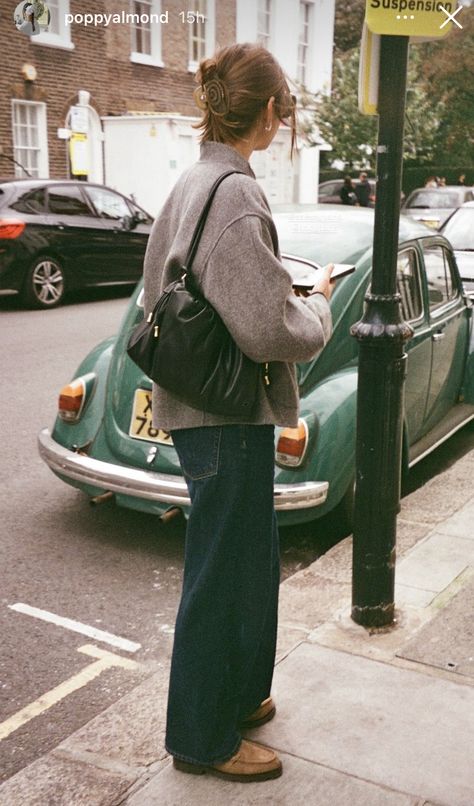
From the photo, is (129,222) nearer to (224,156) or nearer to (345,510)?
(345,510)

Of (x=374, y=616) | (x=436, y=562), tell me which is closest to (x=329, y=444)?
(x=436, y=562)

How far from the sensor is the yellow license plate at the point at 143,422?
14.9ft

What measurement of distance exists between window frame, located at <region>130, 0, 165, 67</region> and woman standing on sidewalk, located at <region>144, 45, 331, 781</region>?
20.5m

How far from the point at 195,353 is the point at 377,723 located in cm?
135

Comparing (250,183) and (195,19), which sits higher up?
(195,19)

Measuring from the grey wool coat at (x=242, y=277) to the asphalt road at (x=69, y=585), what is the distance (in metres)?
1.34

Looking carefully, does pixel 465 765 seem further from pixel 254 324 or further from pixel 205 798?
pixel 254 324

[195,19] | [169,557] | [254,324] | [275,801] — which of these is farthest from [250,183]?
[195,19]

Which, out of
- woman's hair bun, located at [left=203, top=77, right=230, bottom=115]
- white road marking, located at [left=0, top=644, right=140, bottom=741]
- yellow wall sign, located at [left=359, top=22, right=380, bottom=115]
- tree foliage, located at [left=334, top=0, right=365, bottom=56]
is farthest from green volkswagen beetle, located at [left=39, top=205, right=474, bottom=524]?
tree foliage, located at [left=334, top=0, right=365, bottom=56]

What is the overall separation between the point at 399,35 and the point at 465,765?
2.33 m

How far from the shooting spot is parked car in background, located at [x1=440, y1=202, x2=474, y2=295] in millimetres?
9367

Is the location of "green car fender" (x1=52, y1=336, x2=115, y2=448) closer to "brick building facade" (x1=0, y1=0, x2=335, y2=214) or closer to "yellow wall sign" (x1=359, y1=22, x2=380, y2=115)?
"yellow wall sign" (x1=359, y1=22, x2=380, y2=115)

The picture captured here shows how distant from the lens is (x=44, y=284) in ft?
39.9

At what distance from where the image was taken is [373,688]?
3078mm
